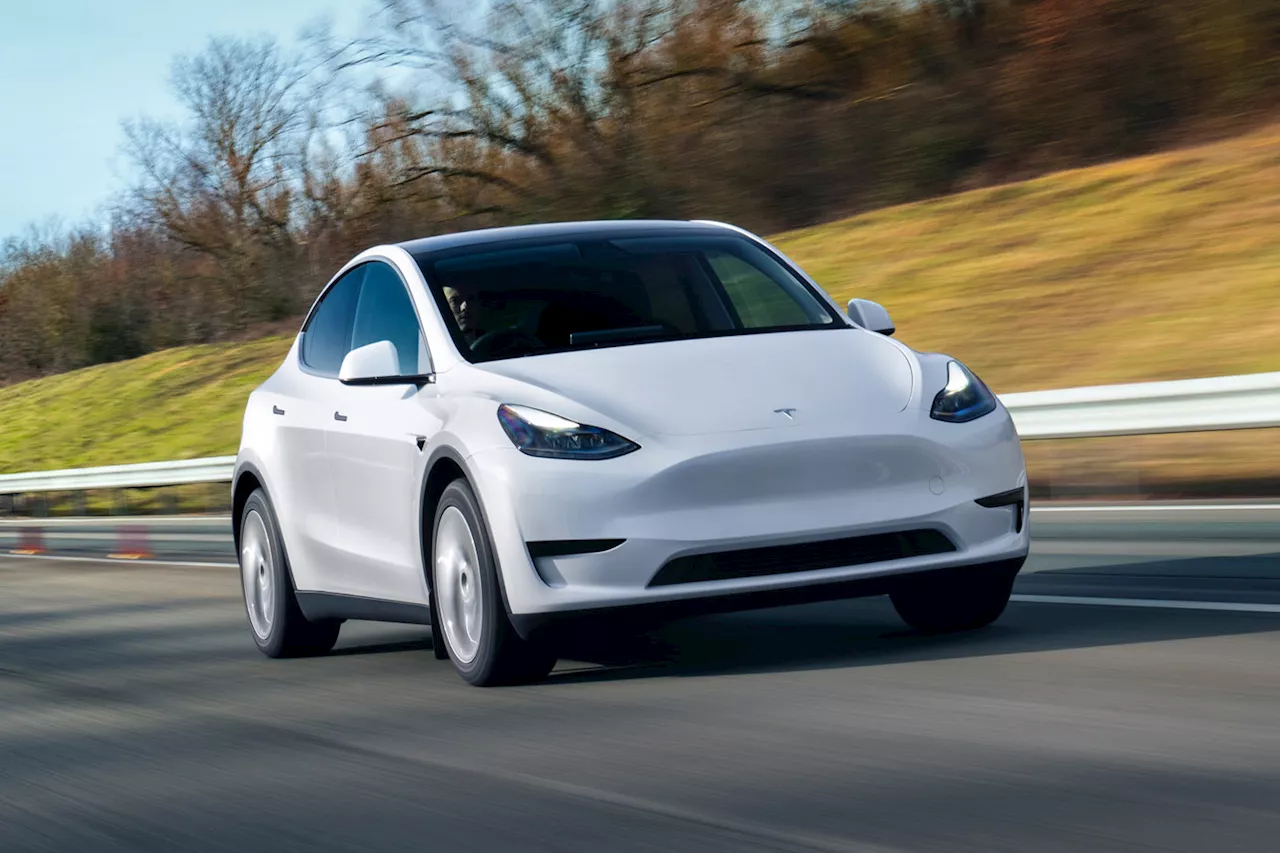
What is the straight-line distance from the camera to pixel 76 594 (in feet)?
43.6

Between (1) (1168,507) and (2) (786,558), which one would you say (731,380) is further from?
(1) (1168,507)

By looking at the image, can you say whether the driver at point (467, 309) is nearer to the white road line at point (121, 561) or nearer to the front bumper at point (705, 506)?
the front bumper at point (705, 506)

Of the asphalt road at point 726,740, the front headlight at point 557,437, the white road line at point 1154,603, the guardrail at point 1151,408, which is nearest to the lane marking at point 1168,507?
the guardrail at point 1151,408

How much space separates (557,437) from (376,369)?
3.55 ft

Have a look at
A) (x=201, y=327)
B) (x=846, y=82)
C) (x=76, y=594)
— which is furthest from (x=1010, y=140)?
(x=201, y=327)

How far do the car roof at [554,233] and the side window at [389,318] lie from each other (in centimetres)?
14

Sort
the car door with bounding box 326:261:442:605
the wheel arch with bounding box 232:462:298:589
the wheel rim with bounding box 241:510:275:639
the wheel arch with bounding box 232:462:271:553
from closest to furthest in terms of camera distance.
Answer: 1. the car door with bounding box 326:261:442:605
2. the wheel arch with bounding box 232:462:298:589
3. the wheel rim with bounding box 241:510:275:639
4. the wheel arch with bounding box 232:462:271:553

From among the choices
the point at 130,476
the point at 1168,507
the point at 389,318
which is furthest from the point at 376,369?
the point at 130,476

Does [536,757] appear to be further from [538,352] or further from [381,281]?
[381,281]

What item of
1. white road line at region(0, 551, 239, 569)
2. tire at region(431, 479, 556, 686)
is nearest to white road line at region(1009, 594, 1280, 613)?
tire at region(431, 479, 556, 686)

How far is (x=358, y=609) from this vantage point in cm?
756

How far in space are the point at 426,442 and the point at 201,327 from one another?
4666 centimetres

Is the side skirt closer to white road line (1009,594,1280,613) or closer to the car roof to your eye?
the car roof

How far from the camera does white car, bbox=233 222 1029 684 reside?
604 centimetres
